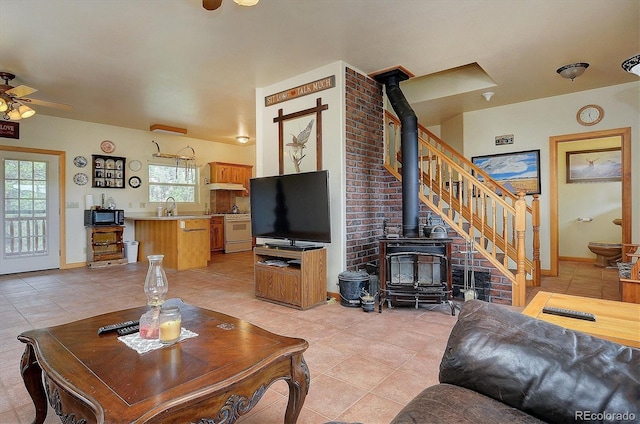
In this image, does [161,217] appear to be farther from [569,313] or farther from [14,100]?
[569,313]

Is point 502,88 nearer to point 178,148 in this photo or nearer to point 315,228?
point 315,228

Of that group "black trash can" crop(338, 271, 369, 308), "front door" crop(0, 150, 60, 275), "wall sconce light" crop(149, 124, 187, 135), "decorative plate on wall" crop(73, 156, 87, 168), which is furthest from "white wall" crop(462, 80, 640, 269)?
"front door" crop(0, 150, 60, 275)

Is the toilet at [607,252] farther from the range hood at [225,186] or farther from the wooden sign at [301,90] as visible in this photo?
the range hood at [225,186]

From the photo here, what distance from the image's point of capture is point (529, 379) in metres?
0.86

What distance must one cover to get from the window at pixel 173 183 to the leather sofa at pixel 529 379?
7.68 m

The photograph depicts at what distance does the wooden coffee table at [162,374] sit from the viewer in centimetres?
108

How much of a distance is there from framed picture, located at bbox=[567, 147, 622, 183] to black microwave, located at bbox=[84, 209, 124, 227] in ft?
29.2

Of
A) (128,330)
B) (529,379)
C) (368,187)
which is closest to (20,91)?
(128,330)

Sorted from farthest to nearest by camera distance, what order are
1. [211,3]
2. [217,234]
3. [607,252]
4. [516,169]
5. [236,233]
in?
[236,233] < [217,234] < [607,252] < [516,169] < [211,3]

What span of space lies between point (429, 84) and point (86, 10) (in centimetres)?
431

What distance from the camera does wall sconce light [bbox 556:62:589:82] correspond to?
392cm

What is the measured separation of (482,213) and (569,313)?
2.40m

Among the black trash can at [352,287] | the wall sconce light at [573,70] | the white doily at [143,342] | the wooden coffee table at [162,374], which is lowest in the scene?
the black trash can at [352,287]

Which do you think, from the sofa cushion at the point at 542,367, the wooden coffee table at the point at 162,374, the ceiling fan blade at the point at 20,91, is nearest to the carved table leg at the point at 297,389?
the wooden coffee table at the point at 162,374
